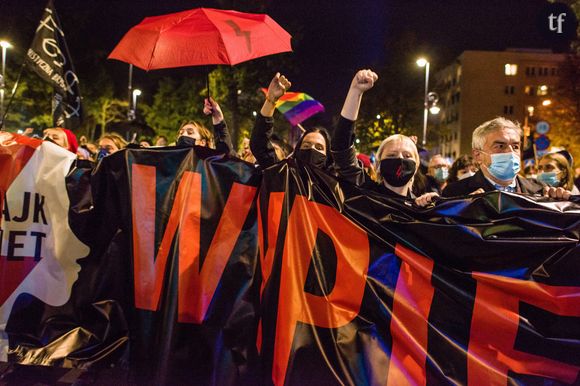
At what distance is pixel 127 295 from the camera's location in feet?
11.4

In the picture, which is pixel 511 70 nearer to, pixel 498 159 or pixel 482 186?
pixel 482 186

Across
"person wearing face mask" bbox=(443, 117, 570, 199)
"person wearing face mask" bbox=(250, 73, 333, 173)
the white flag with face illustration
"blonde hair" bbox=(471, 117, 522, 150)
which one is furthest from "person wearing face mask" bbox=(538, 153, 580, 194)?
the white flag with face illustration

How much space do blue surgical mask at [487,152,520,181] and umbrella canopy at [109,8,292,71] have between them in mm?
A: 2238

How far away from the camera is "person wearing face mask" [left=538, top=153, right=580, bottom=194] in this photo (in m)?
5.74

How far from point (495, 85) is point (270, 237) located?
90.1 m

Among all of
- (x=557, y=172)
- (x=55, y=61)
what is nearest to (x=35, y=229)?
(x=55, y=61)

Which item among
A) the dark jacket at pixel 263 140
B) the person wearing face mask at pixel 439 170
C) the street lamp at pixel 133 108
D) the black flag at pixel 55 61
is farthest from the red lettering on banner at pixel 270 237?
the street lamp at pixel 133 108

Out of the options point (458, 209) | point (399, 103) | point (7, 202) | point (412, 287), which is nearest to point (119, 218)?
point (7, 202)

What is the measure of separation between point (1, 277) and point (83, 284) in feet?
2.09

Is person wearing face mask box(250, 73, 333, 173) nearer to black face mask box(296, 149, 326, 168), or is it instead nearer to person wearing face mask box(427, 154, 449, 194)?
black face mask box(296, 149, 326, 168)

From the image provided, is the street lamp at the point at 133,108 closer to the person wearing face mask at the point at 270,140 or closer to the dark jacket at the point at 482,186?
the person wearing face mask at the point at 270,140

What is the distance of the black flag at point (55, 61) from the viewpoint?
18.2ft

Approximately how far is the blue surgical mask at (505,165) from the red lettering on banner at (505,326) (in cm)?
91

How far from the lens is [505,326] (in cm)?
295
